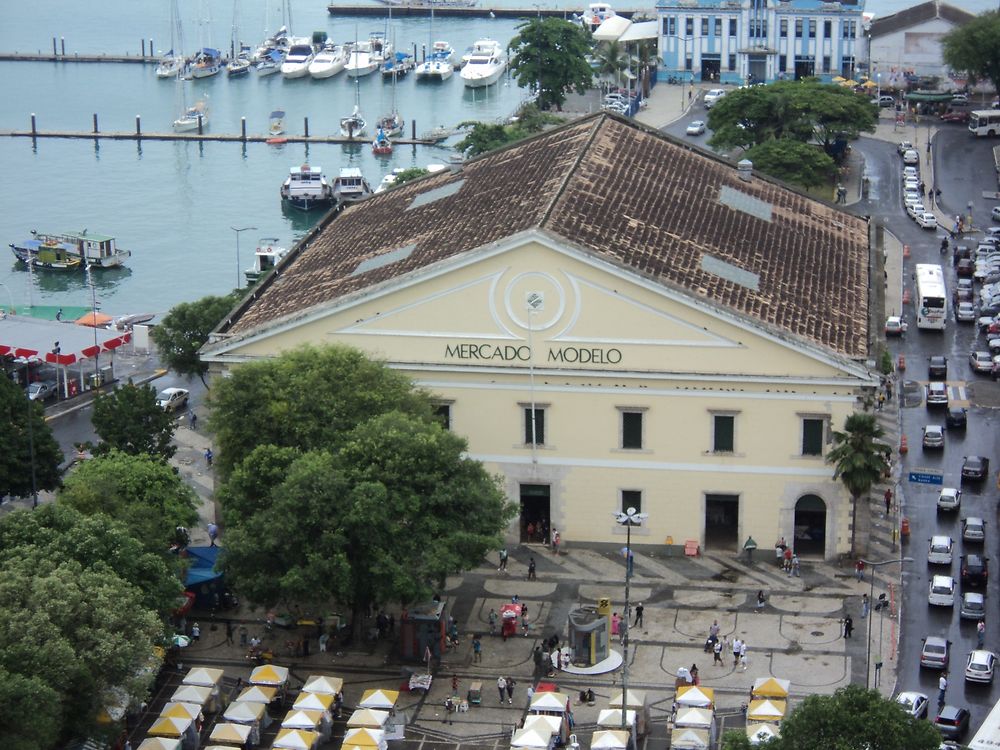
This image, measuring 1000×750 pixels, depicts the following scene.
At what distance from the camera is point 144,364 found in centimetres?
13275

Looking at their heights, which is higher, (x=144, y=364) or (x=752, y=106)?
(x=752, y=106)

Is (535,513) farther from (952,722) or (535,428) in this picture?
(952,722)

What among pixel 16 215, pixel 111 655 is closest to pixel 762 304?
pixel 111 655

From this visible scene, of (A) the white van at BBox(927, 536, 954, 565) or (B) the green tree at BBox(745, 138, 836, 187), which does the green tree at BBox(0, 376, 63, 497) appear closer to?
(A) the white van at BBox(927, 536, 954, 565)

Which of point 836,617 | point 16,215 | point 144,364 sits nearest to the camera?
point 836,617

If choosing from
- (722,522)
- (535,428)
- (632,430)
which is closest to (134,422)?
(535,428)

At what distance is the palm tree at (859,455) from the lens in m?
91.3

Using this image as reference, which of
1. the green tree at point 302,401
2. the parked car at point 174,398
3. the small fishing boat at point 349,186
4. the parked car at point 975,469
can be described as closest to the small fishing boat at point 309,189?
the small fishing boat at point 349,186

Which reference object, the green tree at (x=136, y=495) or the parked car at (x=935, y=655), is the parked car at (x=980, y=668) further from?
the green tree at (x=136, y=495)

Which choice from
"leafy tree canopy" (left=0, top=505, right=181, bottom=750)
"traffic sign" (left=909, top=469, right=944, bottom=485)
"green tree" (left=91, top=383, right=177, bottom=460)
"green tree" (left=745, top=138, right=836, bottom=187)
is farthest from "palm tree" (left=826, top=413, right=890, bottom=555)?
"green tree" (left=745, top=138, right=836, bottom=187)

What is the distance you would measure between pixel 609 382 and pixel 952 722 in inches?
945

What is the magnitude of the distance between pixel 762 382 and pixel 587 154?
19.4 metres

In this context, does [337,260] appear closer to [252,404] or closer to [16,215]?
[252,404]

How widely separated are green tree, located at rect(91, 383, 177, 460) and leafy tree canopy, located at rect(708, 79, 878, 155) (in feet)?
265
